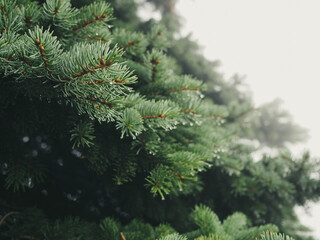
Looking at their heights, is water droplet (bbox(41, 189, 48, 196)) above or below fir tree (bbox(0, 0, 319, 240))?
below

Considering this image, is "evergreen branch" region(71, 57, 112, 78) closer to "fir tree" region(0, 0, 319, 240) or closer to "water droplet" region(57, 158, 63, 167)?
"fir tree" region(0, 0, 319, 240)

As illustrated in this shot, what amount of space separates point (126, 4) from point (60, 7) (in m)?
1.87

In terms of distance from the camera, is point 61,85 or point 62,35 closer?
point 61,85

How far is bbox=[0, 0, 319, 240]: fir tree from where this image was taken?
713 mm

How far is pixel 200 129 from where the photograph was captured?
137 cm

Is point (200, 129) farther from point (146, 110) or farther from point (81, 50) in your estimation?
point (81, 50)

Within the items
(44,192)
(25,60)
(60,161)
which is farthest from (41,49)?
(60,161)

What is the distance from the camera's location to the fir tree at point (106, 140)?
713 mm

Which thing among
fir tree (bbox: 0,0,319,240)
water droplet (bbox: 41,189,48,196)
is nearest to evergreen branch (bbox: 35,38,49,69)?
fir tree (bbox: 0,0,319,240)

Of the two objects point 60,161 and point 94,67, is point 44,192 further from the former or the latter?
point 94,67

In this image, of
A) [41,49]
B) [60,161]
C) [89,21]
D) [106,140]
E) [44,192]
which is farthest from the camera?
[60,161]

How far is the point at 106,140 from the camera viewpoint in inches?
42.7

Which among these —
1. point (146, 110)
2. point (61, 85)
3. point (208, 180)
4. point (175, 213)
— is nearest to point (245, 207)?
point (208, 180)

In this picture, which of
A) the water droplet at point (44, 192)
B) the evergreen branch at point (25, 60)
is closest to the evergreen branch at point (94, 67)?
the evergreen branch at point (25, 60)
